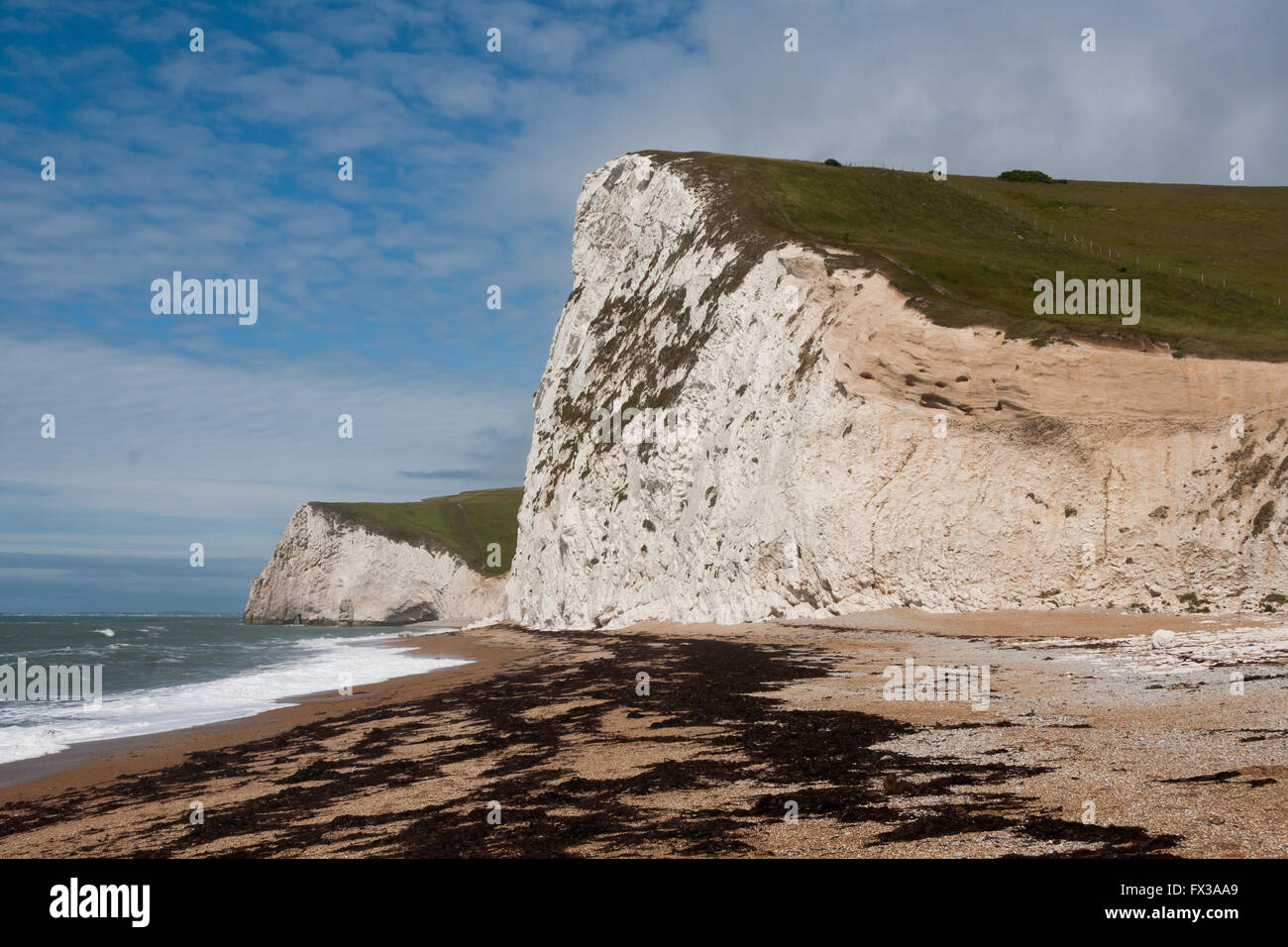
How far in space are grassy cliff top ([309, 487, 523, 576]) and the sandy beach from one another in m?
89.8

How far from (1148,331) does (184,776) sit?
34060 millimetres

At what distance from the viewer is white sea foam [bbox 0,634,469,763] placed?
20.3 m

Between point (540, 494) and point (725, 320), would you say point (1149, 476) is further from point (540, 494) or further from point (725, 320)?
point (540, 494)

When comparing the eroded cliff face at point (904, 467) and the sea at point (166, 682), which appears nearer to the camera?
the sea at point (166, 682)

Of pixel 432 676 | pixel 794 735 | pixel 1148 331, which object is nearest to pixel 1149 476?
pixel 1148 331

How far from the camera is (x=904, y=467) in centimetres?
3375

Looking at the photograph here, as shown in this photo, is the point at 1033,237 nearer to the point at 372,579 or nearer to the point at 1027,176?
the point at 1027,176

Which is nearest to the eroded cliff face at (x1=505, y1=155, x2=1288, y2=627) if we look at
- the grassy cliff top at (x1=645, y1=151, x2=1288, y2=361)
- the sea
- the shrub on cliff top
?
the grassy cliff top at (x1=645, y1=151, x2=1288, y2=361)

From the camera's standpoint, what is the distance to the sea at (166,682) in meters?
21.5

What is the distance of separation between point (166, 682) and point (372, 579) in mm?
80181

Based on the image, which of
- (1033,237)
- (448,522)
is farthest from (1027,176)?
(448,522)

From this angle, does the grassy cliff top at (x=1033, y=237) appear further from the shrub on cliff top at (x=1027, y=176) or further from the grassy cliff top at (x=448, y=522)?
the grassy cliff top at (x=448, y=522)

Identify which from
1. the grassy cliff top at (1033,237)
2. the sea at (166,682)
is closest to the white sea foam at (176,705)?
the sea at (166,682)

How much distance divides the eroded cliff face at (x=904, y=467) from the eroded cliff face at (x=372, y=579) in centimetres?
6455
